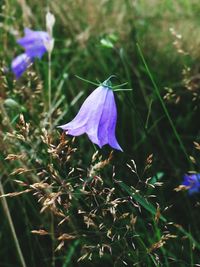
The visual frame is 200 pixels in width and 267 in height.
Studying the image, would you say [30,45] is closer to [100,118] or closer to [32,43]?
[32,43]

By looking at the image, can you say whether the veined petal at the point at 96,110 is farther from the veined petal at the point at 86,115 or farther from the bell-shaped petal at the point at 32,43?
the bell-shaped petal at the point at 32,43

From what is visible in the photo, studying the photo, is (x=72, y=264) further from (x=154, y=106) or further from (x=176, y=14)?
(x=176, y=14)

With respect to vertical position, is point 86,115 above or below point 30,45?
below

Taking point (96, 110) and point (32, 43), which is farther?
point (32, 43)

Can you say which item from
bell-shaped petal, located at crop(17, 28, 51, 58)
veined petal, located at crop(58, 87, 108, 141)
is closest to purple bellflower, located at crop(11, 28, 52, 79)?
bell-shaped petal, located at crop(17, 28, 51, 58)

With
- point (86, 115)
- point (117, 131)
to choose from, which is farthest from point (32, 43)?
point (86, 115)
